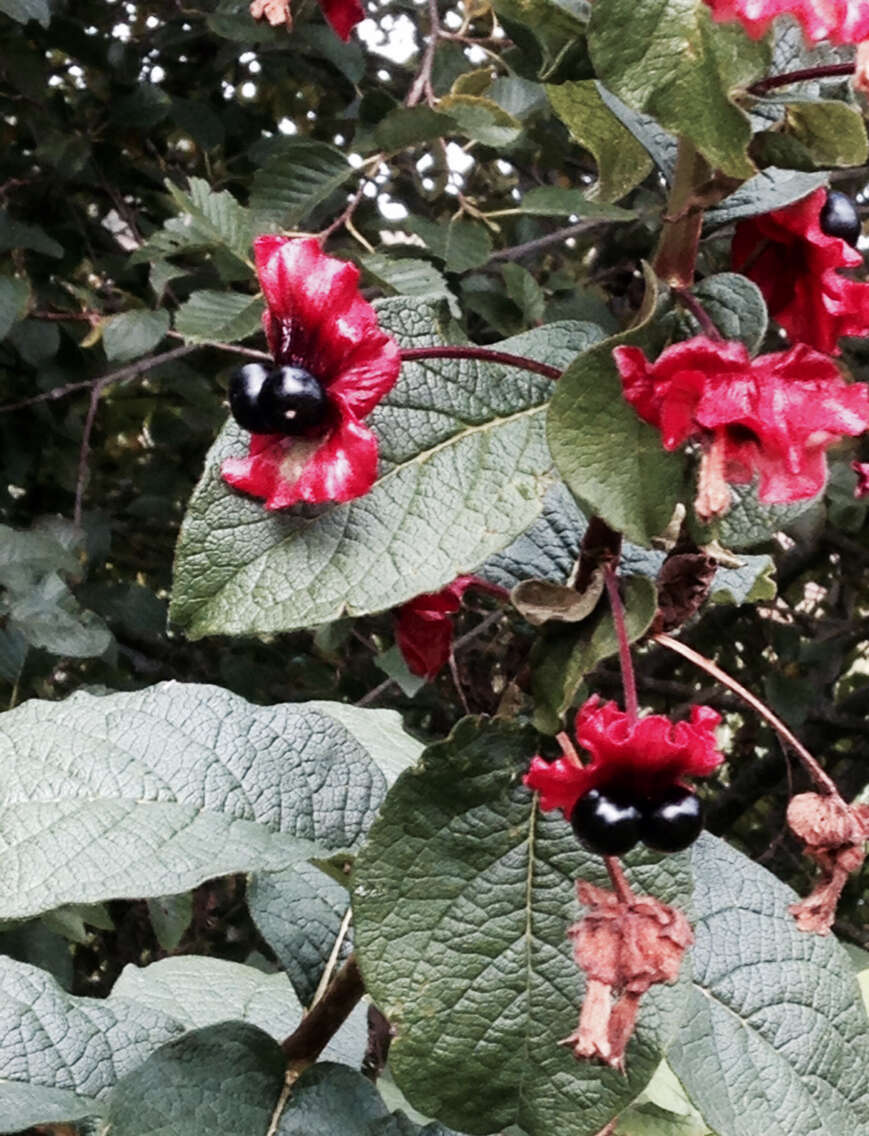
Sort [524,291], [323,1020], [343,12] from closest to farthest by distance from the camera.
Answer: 1. [323,1020]
2. [343,12]
3. [524,291]

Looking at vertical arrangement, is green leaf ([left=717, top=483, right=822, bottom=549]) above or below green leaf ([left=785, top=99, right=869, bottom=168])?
below

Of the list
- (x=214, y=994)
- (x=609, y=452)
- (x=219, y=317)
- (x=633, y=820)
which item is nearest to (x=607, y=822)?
(x=633, y=820)

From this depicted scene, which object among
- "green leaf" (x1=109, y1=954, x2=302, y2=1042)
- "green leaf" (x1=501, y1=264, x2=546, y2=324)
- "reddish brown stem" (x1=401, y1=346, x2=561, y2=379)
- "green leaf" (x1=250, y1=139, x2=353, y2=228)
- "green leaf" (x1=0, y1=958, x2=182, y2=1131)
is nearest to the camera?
"reddish brown stem" (x1=401, y1=346, x2=561, y2=379)

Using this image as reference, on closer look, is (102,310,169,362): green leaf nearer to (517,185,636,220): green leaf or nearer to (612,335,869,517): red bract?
(517,185,636,220): green leaf

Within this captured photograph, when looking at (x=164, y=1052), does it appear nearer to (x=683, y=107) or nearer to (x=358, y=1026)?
(x=358, y=1026)

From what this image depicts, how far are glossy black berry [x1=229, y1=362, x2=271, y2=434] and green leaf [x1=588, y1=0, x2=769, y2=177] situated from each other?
0.14m

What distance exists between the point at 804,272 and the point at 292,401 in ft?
0.57

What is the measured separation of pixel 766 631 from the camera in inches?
69.3

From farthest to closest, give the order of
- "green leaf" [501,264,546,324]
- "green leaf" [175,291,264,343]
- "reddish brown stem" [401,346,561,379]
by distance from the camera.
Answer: "green leaf" [501,264,546,324] → "green leaf" [175,291,264,343] → "reddish brown stem" [401,346,561,379]

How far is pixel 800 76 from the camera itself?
0.35 meters

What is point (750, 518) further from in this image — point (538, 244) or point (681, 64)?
point (538, 244)

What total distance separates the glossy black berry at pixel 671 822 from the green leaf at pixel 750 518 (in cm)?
10

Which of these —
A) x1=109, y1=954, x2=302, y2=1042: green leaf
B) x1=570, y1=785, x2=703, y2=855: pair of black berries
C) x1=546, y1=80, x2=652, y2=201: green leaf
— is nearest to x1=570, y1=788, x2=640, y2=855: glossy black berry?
x1=570, y1=785, x2=703, y2=855: pair of black berries

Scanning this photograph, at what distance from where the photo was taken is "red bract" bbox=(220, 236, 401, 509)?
380 mm
